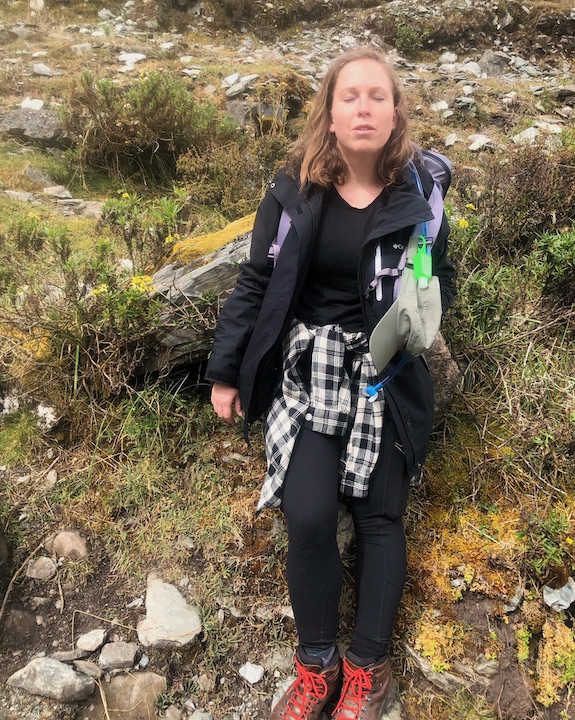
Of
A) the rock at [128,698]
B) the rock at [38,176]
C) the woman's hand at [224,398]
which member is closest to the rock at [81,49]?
the rock at [38,176]

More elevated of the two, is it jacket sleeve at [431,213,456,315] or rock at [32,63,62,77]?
rock at [32,63,62,77]

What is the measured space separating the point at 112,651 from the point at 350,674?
1030 millimetres

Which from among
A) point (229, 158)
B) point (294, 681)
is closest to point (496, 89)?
point (229, 158)

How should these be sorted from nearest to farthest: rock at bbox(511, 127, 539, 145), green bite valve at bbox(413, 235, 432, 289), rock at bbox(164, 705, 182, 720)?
1. green bite valve at bbox(413, 235, 432, 289)
2. rock at bbox(164, 705, 182, 720)
3. rock at bbox(511, 127, 539, 145)

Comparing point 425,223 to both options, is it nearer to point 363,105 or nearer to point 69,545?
point 363,105

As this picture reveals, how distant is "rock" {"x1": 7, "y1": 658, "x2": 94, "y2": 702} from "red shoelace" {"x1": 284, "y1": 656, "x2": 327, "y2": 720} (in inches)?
32.6

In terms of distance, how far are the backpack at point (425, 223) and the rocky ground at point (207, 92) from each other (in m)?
1.54

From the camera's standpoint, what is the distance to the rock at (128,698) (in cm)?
206

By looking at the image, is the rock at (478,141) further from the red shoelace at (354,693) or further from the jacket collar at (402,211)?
the red shoelace at (354,693)

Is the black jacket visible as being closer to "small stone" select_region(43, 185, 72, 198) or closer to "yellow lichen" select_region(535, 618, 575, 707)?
"yellow lichen" select_region(535, 618, 575, 707)

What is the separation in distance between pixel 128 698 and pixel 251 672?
0.52 meters

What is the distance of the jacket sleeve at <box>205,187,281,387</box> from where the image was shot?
2.25 m

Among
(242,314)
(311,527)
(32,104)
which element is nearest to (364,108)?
(242,314)

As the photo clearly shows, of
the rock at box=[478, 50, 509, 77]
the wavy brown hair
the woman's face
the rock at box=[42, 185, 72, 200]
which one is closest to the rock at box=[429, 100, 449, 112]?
the rock at box=[478, 50, 509, 77]
